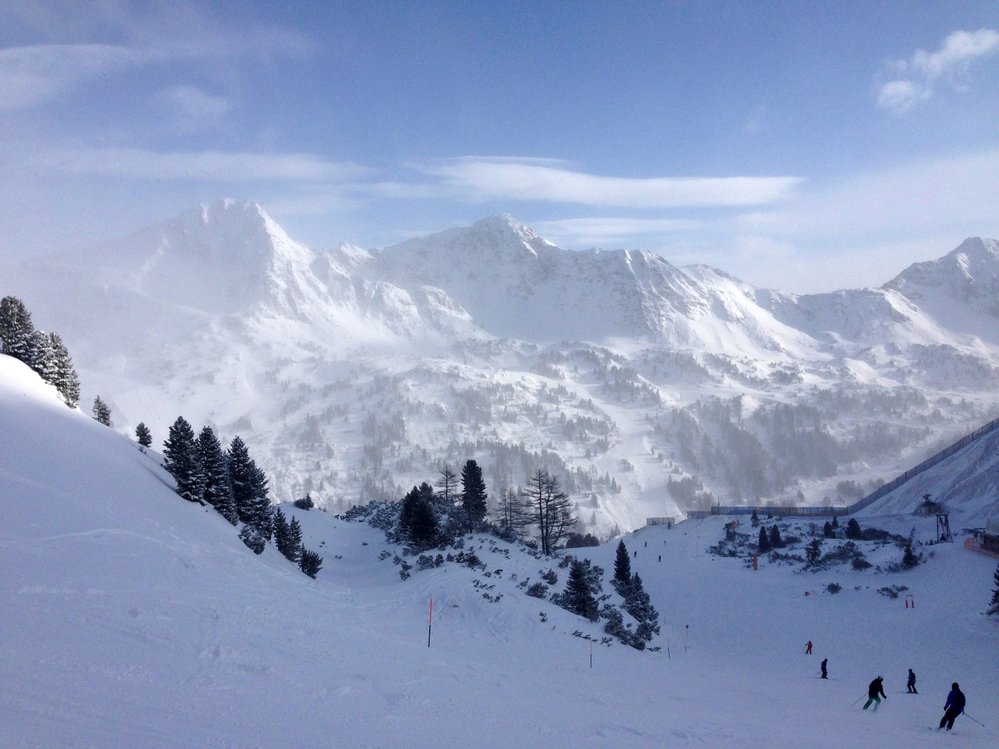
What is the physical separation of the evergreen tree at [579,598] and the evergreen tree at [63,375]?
1185 inches

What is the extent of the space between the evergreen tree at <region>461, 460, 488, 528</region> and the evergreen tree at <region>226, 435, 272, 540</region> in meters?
13.4

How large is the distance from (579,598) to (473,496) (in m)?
15.4

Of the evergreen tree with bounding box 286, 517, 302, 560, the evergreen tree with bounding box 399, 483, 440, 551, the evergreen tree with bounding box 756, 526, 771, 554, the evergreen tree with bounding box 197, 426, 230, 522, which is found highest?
the evergreen tree with bounding box 197, 426, 230, 522

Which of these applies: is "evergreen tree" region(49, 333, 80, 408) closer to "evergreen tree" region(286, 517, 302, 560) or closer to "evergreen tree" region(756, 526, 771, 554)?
"evergreen tree" region(286, 517, 302, 560)

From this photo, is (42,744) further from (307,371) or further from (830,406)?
(830,406)

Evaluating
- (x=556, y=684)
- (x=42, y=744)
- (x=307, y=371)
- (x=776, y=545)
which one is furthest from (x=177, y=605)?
(x=307, y=371)

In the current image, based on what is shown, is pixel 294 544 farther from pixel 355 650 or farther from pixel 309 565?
pixel 355 650

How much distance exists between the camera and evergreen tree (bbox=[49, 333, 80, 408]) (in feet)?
121

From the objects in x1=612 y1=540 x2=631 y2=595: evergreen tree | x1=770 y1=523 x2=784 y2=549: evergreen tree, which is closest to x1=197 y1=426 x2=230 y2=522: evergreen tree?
x1=612 y1=540 x2=631 y2=595: evergreen tree

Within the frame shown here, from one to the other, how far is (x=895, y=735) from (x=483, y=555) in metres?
23.4

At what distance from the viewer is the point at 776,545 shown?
55.5 m

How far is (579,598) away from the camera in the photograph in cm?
3009

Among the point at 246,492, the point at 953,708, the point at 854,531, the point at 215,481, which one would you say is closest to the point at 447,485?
the point at 246,492

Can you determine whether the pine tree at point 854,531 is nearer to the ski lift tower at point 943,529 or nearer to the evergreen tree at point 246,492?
the ski lift tower at point 943,529
